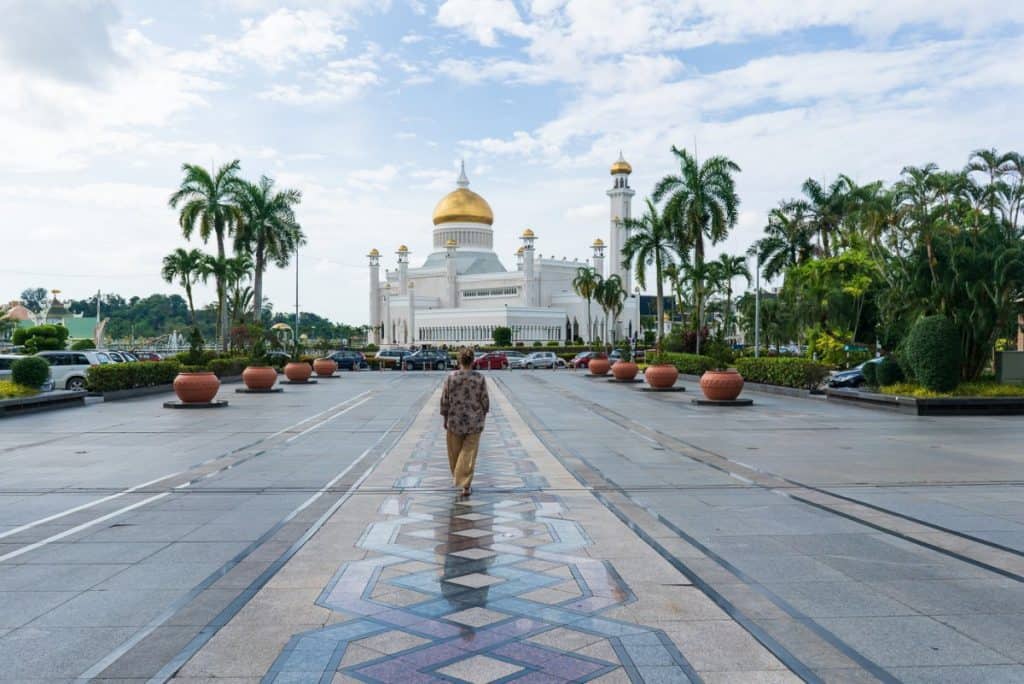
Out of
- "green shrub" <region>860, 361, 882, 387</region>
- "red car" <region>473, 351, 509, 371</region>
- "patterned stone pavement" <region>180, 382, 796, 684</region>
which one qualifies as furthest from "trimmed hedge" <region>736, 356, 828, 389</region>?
"red car" <region>473, 351, 509, 371</region>

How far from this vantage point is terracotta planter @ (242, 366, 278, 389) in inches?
1102

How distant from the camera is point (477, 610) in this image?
5.22 metres

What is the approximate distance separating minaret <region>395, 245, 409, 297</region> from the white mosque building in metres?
0.09

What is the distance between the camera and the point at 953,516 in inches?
319

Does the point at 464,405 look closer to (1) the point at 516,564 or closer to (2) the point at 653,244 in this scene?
(1) the point at 516,564

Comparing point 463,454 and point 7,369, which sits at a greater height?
point 7,369

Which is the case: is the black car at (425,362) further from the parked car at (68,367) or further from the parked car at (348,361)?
the parked car at (68,367)

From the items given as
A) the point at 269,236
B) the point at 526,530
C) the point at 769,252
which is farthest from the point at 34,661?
the point at 769,252

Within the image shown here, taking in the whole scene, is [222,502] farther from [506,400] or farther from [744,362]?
[744,362]

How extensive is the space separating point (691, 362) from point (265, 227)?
23.6 meters

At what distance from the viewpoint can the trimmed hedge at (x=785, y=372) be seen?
2623 centimetres

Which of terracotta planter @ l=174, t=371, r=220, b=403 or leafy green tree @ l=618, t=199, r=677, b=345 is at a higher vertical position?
leafy green tree @ l=618, t=199, r=677, b=345

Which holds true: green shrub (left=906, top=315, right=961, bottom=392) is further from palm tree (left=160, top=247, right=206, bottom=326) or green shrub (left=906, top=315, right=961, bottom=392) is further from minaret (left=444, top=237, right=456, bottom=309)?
minaret (left=444, top=237, right=456, bottom=309)

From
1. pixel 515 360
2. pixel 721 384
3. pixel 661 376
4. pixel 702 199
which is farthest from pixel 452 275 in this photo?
pixel 721 384
